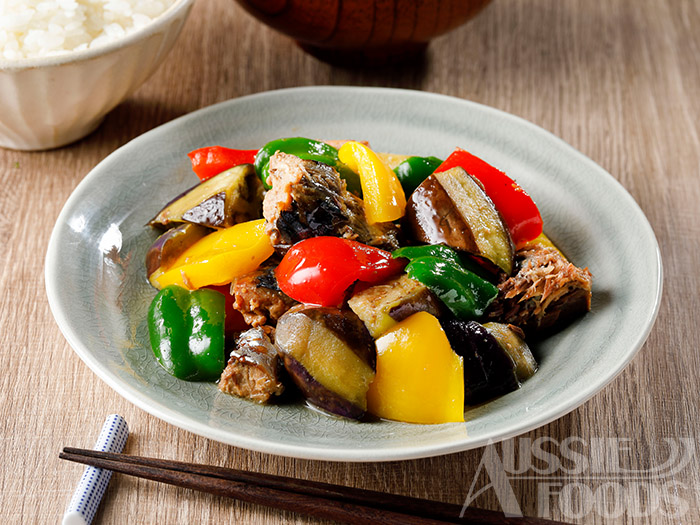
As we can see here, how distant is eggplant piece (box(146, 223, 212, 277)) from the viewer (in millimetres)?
2416

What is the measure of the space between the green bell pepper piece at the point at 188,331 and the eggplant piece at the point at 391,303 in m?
0.42

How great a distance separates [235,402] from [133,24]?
183 cm

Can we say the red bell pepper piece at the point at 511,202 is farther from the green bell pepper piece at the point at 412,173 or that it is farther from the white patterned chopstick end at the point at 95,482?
the white patterned chopstick end at the point at 95,482

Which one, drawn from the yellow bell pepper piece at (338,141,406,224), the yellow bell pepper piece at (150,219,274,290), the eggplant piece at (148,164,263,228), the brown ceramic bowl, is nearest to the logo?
the yellow bell pepper piece at (338,141,406,224)

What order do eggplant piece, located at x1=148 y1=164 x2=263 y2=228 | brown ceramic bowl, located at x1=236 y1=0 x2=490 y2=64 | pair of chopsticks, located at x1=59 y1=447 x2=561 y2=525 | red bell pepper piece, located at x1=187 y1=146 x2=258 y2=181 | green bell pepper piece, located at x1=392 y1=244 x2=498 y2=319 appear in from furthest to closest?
1. brown ceramic bowl, located at x1=236 y1=0 x2=490 y2=64
2. red bell pepper piece, located at x1=187 y1=146 x2=258 y2=181
3. eggplant piece, located at x1=148 y1=164 x2=263 y2=228
4. green bell pepper piece, located at x1=392 y1=244 x2=498 y2=319
5. pair of chopsticks, located at x1=59 y1=447 x2=561 y2=525

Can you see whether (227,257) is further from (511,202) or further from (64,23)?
(64,23)

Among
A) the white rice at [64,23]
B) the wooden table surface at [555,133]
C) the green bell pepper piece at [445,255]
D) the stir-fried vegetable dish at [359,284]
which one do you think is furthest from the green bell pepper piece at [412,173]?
the white rice at [64,23]

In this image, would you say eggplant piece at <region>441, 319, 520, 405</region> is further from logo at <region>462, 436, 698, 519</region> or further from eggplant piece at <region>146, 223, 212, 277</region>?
eggplant piece at <region>146, 223, 212, 277</region>

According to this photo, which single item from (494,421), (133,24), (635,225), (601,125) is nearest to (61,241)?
(133,24)

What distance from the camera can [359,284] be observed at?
218 centimetres

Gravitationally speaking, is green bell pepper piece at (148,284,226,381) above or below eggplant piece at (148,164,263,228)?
below

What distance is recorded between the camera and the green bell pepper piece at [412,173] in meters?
2.50

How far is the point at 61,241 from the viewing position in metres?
2.40

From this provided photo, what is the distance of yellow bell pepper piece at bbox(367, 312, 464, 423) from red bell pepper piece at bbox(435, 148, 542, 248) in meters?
0.55
